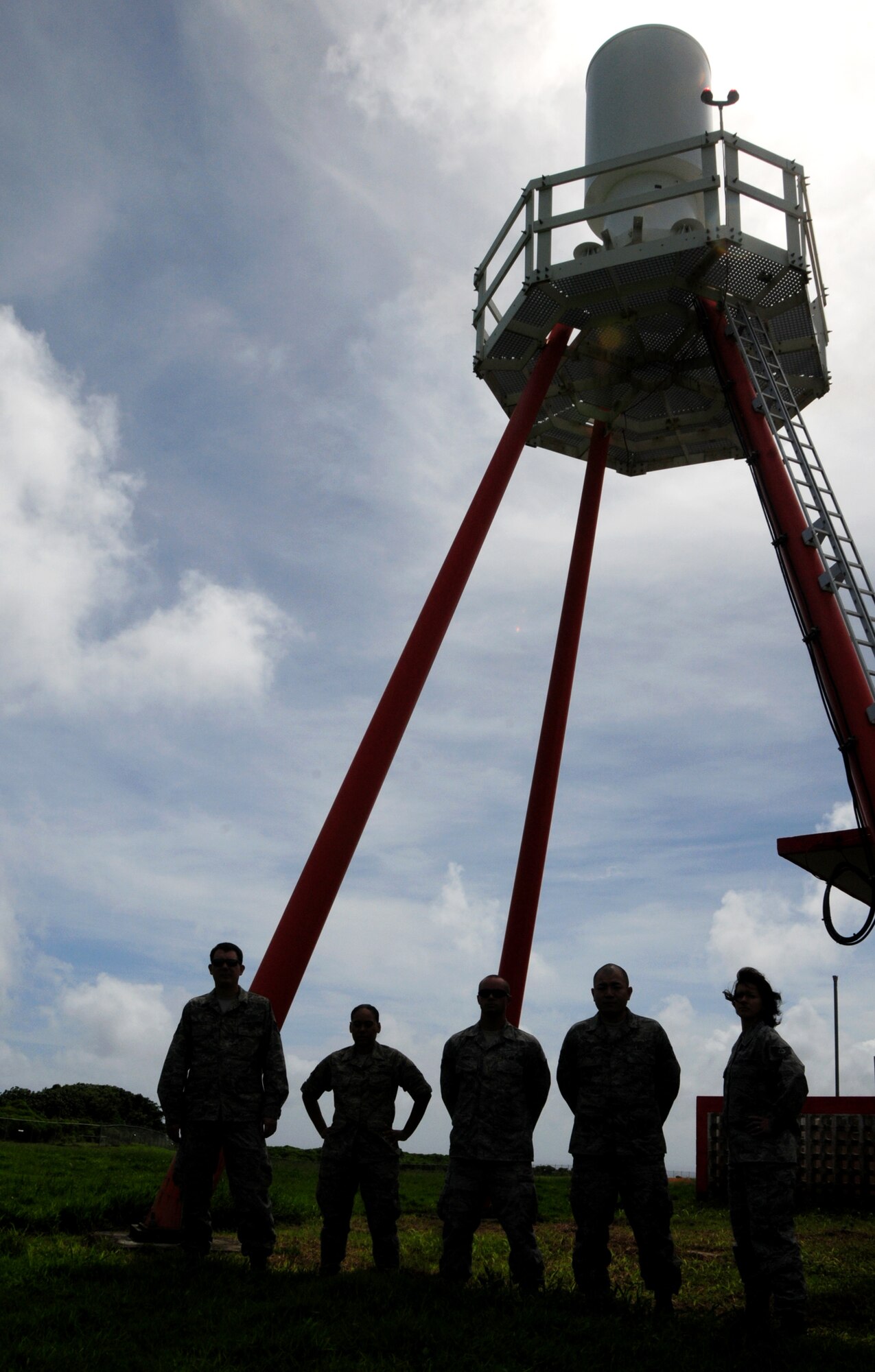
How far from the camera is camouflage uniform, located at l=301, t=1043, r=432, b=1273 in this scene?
24.1 feet

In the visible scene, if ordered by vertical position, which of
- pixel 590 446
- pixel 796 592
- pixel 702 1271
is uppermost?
pixel 590 446

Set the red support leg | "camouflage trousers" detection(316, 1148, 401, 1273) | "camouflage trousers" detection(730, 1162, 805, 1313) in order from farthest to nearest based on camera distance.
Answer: the red support leg → "camouflage trousers" detection(316, 1148, 401, 1273) → "camouflage trousers" detection(730, 1162, 805, 1313)

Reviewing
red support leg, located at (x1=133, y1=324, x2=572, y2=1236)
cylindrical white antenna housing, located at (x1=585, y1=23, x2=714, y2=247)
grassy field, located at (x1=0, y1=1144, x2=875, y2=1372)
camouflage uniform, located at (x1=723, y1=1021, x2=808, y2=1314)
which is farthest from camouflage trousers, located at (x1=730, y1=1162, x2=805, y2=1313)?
cylindrical white antenna housing, located at (x1=585, y1=23, x2=714, y2=247)

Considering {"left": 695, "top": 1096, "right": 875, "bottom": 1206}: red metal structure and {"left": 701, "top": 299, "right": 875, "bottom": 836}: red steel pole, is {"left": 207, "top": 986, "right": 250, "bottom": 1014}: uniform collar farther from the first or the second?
{"left": 695, "top": 1096, "right": 875, "bottom": 1206}: red metal structure

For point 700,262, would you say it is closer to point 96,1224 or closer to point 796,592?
point 796,592

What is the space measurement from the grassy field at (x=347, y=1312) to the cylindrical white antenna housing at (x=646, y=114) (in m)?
11.6

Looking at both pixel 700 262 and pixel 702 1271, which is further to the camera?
pixel 700 262

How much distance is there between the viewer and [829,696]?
1036 cm

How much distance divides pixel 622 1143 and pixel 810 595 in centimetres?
590

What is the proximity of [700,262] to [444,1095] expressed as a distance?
30.8 feet

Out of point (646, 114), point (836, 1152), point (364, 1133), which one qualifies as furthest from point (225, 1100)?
point (646, 114)

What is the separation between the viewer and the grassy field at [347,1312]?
5.14 meters

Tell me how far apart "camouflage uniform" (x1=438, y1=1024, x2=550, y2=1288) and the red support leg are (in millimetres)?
2306

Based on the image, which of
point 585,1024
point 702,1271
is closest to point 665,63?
Result: point 585,1024
